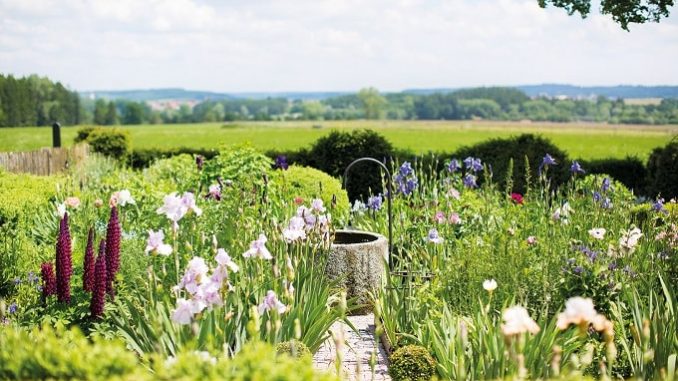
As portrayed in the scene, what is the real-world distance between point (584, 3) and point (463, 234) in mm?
5950

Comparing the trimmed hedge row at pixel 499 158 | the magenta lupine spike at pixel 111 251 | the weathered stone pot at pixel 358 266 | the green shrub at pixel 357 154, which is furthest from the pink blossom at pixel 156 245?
the green shrub at pixel 357 154

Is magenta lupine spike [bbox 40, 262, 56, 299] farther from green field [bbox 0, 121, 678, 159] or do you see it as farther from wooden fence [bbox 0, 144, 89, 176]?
green field [bbox 0, 121, 678, 159]

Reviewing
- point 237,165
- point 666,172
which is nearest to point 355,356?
point 237,165

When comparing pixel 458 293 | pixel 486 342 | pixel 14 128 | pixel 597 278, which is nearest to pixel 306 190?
pixel 458 293

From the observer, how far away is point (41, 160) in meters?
15.6

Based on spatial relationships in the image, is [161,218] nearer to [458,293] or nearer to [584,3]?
[458,293]

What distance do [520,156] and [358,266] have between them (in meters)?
6.41

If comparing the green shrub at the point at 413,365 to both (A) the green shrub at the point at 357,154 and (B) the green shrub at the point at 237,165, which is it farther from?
(A) the green shrub at the point at 357,154

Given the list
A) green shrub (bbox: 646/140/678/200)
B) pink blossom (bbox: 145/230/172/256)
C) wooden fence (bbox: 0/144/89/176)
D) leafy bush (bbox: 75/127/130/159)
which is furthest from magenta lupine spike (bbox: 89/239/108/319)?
leafy bush (bbox: 75/127/130/159)

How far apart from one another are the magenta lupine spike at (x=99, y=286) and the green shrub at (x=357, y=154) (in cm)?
776

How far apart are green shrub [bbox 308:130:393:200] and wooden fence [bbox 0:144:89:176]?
510cm

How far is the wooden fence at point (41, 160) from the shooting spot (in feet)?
48.9

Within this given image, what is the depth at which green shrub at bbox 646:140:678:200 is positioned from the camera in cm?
1198

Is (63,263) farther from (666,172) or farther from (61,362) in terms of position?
(666,172)
